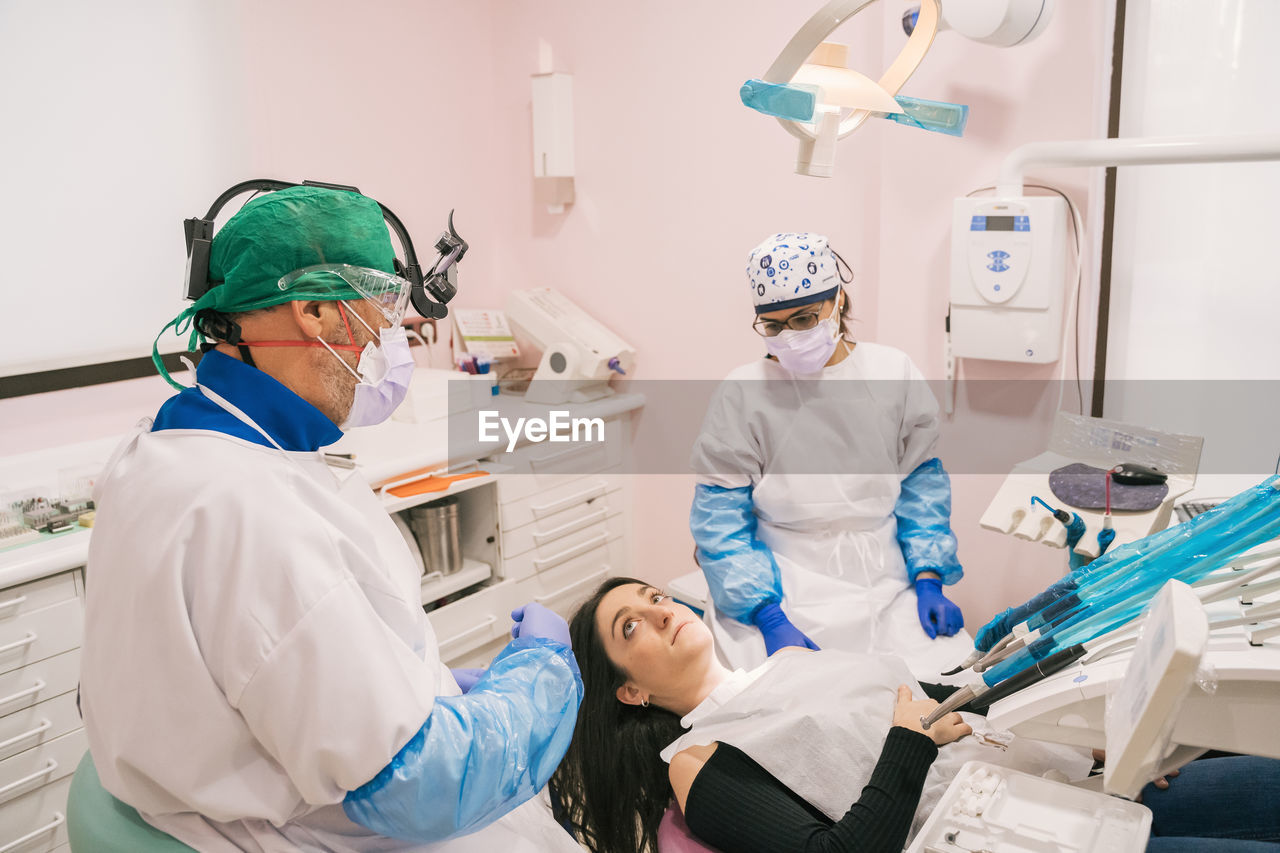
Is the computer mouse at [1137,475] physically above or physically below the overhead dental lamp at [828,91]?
below

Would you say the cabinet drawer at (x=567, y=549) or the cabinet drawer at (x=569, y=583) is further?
the cabinet drawer at (x=569, y=583)

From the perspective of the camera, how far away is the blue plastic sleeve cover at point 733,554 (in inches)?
80.4

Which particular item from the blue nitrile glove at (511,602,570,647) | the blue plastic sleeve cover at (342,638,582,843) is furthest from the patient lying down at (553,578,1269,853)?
the blue plastic sleeve cover at (342,638,582,843)

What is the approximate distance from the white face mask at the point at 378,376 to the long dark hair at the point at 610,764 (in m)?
0.59

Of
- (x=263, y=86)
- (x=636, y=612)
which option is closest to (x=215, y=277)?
(x=636, y=612)

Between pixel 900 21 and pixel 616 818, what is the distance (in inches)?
81.6

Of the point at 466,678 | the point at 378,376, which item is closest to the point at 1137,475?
the point at 466,678

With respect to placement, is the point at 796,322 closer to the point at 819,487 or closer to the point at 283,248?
the point at 819,487

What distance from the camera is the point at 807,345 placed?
2109 mm

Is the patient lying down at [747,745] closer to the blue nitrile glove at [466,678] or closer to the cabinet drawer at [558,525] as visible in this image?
the blue nitrile glove at [466,678]

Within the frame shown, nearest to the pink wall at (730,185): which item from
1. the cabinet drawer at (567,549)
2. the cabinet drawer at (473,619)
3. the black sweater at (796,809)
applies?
the cabinet drawer at (567,549)

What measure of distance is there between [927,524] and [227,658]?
5.37 ft

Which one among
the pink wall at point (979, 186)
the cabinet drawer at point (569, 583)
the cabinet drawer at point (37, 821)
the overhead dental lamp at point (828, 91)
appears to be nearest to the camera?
the overhead dental lamp at point (828, 91)

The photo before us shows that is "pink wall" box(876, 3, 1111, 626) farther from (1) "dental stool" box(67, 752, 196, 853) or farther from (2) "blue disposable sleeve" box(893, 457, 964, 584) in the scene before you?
(1) "dental stool" box(67, 752, 196, 853)
